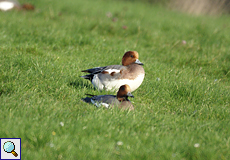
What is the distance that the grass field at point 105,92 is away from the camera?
336cm

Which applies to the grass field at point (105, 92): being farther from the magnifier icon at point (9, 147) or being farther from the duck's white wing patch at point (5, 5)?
the duck's white wing patch at point (5, 5)

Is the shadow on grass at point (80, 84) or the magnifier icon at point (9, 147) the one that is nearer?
the magnifier icon at point (9, 147)

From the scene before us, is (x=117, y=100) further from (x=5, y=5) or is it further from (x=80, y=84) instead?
(x=5, y=5)

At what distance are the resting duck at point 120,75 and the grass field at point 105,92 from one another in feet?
0.65

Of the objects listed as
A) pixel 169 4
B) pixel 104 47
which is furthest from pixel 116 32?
pixel 169 4

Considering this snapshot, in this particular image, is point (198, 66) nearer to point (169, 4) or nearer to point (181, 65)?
point (181, 65)

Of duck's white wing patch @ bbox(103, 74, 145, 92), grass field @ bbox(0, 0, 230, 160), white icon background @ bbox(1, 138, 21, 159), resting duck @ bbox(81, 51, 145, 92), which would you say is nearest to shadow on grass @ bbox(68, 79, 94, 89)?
grass field @ bbox(0, 0, 230, 160)

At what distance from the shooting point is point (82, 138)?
3.38 metres

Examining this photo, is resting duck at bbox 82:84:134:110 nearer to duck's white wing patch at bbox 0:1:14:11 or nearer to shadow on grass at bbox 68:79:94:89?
shadow on grass at bbox 68:79:94:89

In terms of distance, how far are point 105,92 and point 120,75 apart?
0.45 metres

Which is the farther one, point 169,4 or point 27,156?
point 169,4

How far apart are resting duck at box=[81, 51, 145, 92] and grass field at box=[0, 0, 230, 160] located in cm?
20

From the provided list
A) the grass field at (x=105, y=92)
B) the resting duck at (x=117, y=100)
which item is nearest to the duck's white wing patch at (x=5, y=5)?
the grass field at (x=105, y=92)

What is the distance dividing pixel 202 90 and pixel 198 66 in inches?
83.7
